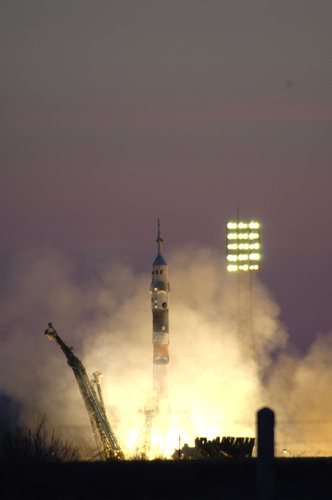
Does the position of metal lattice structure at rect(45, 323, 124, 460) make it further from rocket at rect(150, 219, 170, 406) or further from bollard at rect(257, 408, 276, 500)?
bollard at rect(257, 408, 276, 500)

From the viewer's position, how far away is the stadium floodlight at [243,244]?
9981 centimetres

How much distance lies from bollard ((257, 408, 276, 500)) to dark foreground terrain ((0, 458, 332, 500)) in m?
6.29

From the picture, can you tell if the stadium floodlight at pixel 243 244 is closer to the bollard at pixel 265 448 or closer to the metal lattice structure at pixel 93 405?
the metal lattice structure at pixel 93 405

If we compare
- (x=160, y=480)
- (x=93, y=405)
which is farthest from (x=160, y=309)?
(x=160, y=480)

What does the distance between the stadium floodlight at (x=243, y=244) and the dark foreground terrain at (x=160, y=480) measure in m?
65.7

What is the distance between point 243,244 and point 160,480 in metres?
68.8

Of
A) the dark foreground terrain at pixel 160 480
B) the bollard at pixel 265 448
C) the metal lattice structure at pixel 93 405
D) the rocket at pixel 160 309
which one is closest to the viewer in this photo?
the bollard at pixel 265 448

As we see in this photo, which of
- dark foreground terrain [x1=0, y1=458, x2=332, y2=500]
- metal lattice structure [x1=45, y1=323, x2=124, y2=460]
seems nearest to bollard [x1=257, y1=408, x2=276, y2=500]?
dark foreground terrain [x1=0, y1=458, x2=332, y2=500]

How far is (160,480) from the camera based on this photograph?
32.0 metres

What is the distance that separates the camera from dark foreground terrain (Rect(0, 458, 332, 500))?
3155 centimetres

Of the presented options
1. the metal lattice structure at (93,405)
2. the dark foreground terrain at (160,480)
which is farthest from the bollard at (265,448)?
the metal lattice structure at (93,405)

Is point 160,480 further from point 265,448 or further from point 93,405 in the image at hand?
point 93,405

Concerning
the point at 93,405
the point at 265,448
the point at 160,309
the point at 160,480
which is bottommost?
the point at 265,448

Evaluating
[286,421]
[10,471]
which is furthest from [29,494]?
[286,421]
